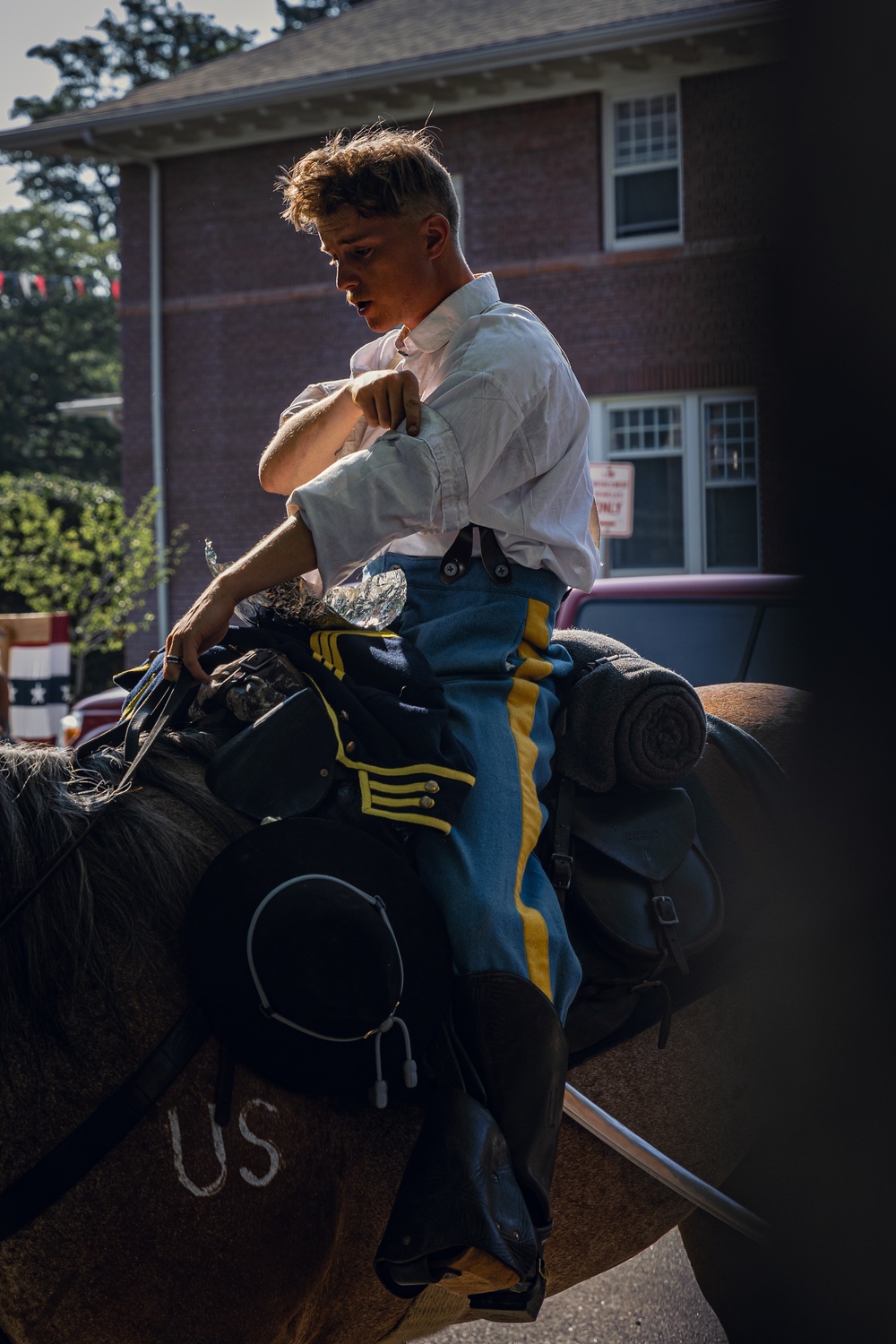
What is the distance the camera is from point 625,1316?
3.46 meters

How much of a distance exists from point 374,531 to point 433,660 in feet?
0.94

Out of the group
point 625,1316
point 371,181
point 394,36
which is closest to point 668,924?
point 371,181

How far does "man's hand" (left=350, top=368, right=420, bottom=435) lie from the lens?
188cm

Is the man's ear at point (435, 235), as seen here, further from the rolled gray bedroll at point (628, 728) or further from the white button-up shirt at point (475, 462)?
the rolled gray bedroll at point (628, 728)

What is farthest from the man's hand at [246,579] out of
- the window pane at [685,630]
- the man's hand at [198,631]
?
the window pane at [685,630]

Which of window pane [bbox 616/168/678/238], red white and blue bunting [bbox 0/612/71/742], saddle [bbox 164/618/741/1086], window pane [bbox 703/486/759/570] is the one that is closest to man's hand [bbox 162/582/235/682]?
saddle [bbox 164/618/741/1086]

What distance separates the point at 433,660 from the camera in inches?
80.1

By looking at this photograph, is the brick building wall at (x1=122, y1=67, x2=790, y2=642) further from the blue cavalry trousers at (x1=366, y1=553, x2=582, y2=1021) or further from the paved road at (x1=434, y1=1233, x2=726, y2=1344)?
the blue cavalry trousers at (x1=366, y1=553, x2=582, y2=1021)

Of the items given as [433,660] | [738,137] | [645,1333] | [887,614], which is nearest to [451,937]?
[433,660]

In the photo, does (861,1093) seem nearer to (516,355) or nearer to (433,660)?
(433,660)

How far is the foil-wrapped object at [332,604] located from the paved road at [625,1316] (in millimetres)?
2261

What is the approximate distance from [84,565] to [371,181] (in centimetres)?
1489

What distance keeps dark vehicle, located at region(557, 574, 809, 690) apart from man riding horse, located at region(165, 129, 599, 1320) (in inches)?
129

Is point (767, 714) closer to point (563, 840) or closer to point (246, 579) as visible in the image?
point (563, 840)
